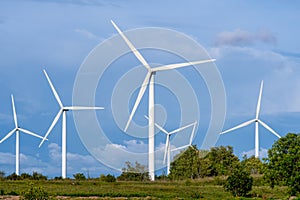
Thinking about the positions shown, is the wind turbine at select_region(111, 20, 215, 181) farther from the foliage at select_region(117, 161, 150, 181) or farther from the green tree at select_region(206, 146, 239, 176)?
the green tree at select_region(206, 146, 239, 176)

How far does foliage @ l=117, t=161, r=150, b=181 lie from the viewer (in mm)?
87588

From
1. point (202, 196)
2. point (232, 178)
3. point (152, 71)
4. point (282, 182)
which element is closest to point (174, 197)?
point (202, 196)

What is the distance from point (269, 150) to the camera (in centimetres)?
6378

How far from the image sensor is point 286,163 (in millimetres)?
60938

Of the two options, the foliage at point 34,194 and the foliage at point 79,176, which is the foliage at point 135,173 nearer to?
the foliage at point 79,176

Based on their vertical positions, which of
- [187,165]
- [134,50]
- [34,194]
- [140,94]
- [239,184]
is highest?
[134,50]

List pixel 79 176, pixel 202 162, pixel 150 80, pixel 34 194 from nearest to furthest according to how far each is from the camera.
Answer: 1. pixel 34 194
2. pixel 150 80
3. pixel 79 176
4. pixel 202 162

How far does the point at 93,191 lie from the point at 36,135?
88.7 feet

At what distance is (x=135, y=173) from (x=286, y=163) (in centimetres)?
3541

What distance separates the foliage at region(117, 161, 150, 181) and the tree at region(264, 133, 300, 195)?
2470 centimetres

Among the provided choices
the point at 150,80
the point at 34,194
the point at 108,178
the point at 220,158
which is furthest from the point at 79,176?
the point at 34,194

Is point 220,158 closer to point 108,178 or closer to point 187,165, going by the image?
point 187,165

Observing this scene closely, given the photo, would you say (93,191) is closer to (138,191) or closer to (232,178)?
(138,191)

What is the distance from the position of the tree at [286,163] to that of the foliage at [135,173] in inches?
972
